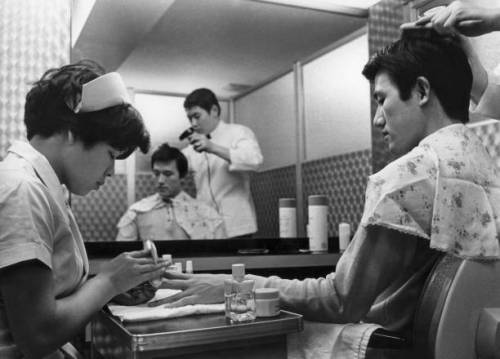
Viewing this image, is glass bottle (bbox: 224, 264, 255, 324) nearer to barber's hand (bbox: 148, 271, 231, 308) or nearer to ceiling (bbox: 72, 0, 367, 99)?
barber's hand (bbox: 148, 271, 231, 308)

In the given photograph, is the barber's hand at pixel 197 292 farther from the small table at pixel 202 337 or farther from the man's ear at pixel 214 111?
the man's ear at pixel 214 111

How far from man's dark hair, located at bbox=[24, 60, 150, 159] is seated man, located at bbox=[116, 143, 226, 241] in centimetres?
117

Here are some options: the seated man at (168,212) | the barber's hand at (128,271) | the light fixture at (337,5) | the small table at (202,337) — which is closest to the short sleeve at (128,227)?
the seated man at (168,212)

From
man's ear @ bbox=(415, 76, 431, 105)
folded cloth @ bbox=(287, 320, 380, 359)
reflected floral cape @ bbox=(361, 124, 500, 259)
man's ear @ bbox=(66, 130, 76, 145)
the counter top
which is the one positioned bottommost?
folded cloth @ bbox=(287, 320, 380, 359)

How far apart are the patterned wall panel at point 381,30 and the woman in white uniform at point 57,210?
1.71 m

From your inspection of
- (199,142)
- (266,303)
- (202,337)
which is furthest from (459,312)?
(199,142)

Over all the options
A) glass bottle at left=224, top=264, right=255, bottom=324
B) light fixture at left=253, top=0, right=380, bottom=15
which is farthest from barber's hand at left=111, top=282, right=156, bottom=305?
light fixture at left=253, top=0, right=380, bottom=15

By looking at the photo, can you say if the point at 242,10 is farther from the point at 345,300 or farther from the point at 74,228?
the point at 345,300

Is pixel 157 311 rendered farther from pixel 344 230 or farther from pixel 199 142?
pixel 344 230

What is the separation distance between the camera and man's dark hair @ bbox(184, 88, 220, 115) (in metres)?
2.65

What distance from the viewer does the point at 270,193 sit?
9.27 ft

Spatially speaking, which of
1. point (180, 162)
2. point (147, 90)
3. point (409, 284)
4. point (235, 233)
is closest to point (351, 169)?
point (235, 233)

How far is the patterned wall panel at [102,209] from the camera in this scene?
2.39m

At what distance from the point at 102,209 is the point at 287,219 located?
1.00 m
